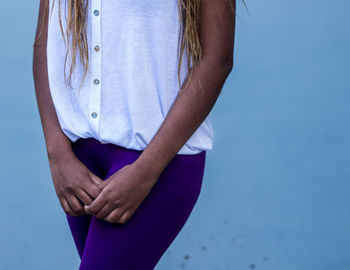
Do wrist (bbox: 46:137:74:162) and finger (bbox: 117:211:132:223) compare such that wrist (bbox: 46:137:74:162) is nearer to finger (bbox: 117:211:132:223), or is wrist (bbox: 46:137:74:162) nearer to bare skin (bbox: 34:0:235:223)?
bare skin (bbox: 34:0:235:223)

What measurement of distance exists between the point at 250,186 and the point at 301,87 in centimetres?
45

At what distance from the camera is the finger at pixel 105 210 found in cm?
88

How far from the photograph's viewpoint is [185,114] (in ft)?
3.01

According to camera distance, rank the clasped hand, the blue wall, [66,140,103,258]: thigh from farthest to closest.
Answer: the blue wall < [66,140,103,258]: thigh < the clasped hand

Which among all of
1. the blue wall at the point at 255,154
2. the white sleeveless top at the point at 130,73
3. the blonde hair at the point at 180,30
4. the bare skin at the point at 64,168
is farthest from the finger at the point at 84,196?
the blue wall at the point at 255,154

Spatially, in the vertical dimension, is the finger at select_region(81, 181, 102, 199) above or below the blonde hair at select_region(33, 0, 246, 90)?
below

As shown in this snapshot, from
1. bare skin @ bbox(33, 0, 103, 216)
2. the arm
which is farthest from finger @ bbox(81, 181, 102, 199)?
the arm

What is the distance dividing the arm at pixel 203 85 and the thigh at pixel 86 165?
13 cm

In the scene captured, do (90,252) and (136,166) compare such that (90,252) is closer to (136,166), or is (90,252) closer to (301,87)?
(136,166)

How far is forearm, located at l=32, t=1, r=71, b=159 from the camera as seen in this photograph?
98 cm

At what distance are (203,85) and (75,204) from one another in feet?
1.02

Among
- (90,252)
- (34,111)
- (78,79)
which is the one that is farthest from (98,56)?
(34,111)

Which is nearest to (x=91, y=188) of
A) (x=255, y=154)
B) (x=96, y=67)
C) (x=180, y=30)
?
(x=96, y=67)

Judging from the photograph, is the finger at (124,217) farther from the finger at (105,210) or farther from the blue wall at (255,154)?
the blue wall at (255,154)
